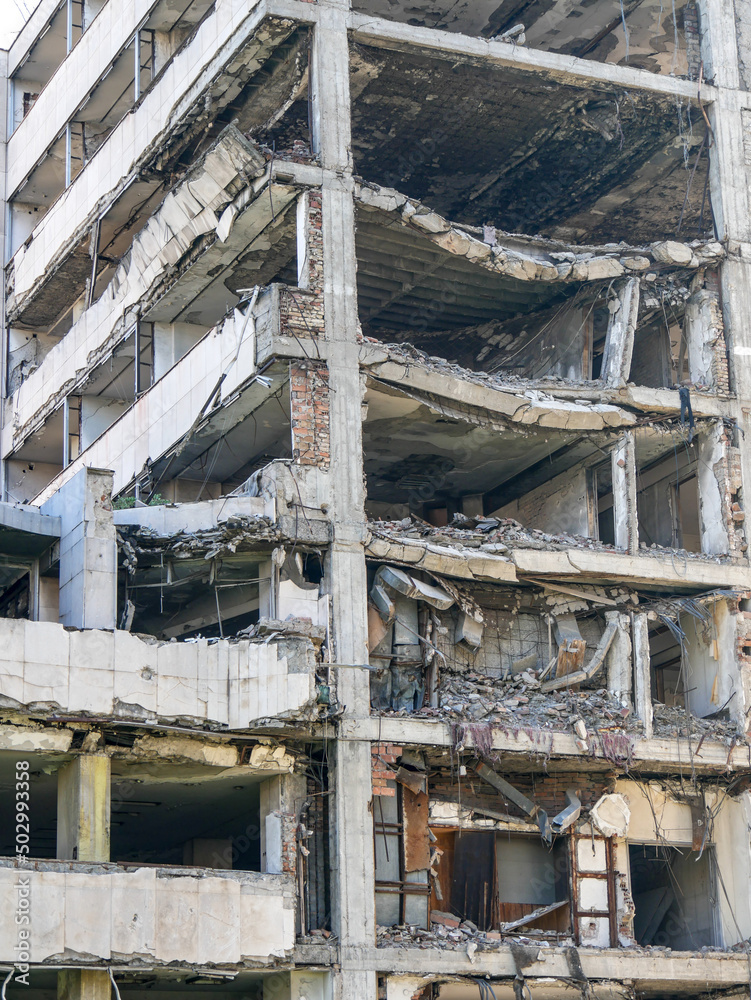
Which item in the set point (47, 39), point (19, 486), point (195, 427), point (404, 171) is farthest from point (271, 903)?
point (47, 39)

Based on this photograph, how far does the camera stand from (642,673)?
2238 centimetres

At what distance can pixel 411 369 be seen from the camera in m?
22.1

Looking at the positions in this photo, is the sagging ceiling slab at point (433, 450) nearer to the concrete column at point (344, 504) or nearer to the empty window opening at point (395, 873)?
the concrete column at point (344, 504)

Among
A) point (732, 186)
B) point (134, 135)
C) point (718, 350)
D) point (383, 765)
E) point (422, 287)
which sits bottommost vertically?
point (383, 765)

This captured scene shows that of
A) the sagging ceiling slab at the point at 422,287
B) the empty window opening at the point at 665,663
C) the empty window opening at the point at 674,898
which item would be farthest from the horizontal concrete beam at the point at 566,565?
the sagging ceiling slab at the point at 422,287

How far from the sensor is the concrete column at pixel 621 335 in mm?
23750

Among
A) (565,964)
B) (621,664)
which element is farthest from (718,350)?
(565,964)

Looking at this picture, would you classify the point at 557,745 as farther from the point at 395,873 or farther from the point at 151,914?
the point at 151,914

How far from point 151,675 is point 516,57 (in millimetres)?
11962

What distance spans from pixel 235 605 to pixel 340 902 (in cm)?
508

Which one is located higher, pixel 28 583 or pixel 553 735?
pixel 28 583

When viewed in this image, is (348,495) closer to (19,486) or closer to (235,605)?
(235,605)

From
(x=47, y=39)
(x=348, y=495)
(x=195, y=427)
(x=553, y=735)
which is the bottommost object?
(x=553, y=735)

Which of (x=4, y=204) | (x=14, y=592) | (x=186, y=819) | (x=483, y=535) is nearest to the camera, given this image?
(x=14, y=592)
